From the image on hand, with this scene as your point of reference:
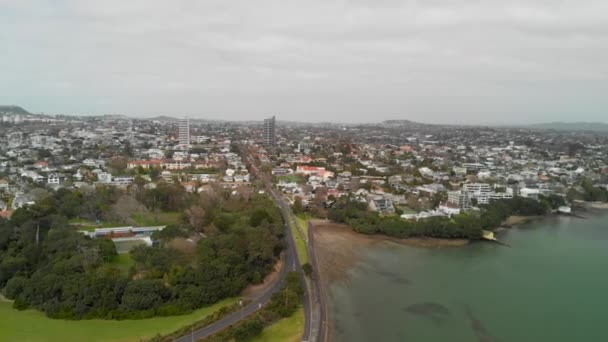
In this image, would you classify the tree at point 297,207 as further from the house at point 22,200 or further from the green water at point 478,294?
the house at point 22,200

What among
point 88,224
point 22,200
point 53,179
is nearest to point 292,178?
point 53,179

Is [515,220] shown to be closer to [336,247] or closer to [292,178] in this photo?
[336,247]

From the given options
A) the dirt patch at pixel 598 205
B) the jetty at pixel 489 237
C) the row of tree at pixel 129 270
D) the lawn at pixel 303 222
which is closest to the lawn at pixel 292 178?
the lawn at pixel 303 222

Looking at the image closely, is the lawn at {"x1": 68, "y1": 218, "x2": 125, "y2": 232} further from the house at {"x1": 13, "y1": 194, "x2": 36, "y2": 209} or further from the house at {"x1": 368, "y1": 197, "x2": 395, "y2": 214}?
the house at {"x1": 368, "y1": 197, "x2": 395, "y2": 214}

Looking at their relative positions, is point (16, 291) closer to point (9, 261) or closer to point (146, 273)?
point (9, 261)

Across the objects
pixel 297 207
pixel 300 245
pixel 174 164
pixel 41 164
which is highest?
pixel 174 164

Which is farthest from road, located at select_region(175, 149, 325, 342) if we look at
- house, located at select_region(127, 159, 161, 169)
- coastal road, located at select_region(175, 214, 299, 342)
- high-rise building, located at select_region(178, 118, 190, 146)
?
high-rise building, located at select_region(178, 118, 190, 146)

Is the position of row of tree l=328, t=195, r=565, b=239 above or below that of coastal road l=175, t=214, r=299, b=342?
above
